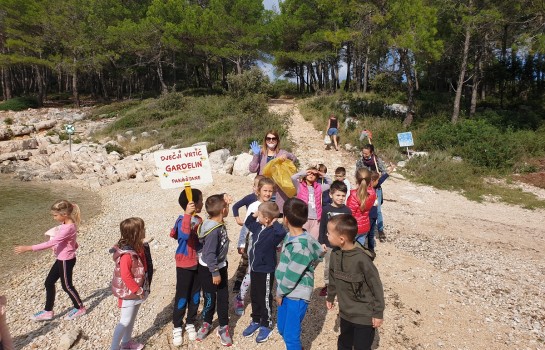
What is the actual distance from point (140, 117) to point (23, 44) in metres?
14.7

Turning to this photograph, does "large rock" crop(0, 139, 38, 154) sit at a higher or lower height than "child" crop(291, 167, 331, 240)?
higher

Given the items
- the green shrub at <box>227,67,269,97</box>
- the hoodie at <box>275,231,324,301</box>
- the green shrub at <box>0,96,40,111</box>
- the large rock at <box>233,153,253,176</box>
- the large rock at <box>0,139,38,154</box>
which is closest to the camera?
the hoodie at <box>275,231,324,301</box>

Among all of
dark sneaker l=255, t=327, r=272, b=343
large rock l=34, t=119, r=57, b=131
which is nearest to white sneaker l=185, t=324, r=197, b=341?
dark sneaker l=255, t=327, r=272, b=343

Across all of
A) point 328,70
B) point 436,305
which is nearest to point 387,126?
point 436,305

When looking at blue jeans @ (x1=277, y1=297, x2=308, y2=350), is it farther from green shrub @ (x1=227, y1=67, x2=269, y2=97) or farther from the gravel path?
green shrub @ (x1=227, y1=67, x2=269, y2=97)

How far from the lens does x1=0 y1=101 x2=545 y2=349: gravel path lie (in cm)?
362

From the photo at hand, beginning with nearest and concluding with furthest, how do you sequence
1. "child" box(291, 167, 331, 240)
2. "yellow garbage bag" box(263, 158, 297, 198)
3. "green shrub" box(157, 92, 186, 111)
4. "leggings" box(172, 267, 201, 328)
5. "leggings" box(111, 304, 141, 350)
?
"leggings" box(111, 304, 141, 350) < "leggings" box(172, 267, 201, 328) < "child" box(291, 167, 331, 240) < "yellow garbage bag" box(263, 158, 297, 198) < "green shrub" box(157, 92, 186, 111)

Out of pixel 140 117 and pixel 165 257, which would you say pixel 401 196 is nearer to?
pixel 165 257

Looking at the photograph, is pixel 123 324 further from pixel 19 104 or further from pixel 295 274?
pixel 19 104

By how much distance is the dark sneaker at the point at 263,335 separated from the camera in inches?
137

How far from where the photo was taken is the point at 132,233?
9.82 feet

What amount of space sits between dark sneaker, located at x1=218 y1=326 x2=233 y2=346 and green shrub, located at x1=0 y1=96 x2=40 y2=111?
3483cm

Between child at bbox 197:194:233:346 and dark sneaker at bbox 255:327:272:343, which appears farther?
dark sneaker at bbox 255:327:272:343

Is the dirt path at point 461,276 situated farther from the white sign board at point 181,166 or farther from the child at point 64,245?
the child at point 64,245
